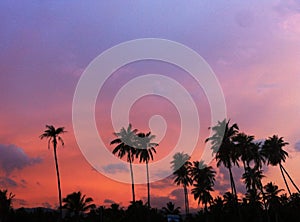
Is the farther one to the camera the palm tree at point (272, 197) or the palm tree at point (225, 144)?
the palm tree at point (272, 197)

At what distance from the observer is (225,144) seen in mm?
76875

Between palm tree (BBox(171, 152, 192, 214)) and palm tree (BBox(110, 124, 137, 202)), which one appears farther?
palm tree (BBox(171, 152, 192, 214))

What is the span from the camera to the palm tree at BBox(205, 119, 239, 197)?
76562 mm

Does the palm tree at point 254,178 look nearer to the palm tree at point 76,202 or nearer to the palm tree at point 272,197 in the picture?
the palm tree at point 272,197

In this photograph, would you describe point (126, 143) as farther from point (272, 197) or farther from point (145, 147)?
point (272, 197)

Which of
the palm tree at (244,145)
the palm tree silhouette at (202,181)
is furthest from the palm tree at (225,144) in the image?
the palm tree silhouette at (202,181)

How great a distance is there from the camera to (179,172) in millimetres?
113125

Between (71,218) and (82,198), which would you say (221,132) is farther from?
(71,218)

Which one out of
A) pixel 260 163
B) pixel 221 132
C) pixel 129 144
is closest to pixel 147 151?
pixel 129 144

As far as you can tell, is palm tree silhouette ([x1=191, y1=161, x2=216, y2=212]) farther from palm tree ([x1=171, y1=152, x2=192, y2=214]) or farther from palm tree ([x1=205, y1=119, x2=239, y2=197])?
palm tree ([x1=205, y1=119, x2=239, y2=197])

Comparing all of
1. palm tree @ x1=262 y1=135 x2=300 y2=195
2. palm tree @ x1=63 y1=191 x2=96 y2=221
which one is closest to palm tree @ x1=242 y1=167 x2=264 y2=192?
palm tree @ x1=262 y1=135 x2=300 y2=195

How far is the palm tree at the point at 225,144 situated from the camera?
76562mm

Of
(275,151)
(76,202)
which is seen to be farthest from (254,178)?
(76,202)

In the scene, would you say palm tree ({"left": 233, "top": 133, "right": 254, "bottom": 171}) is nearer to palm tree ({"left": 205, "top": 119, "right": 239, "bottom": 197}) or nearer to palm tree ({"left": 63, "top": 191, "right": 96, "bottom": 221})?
Result: palm tree ({"left": 205, "top": 119, "right": 239, "bottom": 197})
